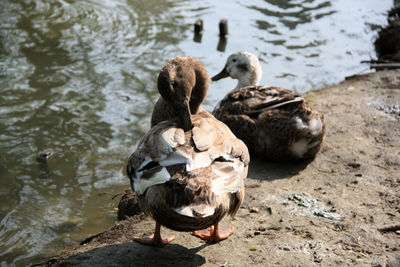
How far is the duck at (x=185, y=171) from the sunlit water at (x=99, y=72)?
230cm

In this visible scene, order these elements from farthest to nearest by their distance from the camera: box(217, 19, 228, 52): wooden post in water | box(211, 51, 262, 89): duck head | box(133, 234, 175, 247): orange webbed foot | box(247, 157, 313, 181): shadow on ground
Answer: box(217, 19, 228, 52): wooden post in water < box(211, 51, 262, 89): duck head < box(247, 157, 313, 181): shadow on ground < box(133, 234, 175, 247): orange webbed foot

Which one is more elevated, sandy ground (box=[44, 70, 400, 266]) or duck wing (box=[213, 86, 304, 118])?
duck wing (box=[213, 86, 304, 118])

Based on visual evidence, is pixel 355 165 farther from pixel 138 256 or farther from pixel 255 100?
pixel 138 256

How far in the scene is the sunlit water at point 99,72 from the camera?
6.61 m

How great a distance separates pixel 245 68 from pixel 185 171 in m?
5.20

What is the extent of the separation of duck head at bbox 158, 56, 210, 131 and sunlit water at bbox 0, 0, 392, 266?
91.3 inches

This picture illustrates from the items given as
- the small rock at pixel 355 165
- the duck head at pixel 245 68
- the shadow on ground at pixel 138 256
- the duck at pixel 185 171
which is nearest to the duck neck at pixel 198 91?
the duck at pixel 185 171

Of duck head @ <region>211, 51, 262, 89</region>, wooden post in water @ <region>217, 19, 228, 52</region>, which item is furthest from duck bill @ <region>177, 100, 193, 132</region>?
wooden post in water @ <region>217, 19, 228, 52</region>

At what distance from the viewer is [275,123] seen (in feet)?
21.1

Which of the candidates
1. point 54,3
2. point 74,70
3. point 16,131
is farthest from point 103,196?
point 54,3

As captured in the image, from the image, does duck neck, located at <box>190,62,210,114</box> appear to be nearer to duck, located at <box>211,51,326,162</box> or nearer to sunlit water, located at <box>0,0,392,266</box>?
duck, located at <box>211,51,326,162</box>

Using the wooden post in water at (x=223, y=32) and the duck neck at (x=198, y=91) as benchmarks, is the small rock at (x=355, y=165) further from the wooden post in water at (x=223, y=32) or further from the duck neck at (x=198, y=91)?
the wooden post in water at (x=223, y=32)

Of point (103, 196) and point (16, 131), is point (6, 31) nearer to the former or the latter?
point (16, 131)

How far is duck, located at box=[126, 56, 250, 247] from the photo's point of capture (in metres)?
3.67
